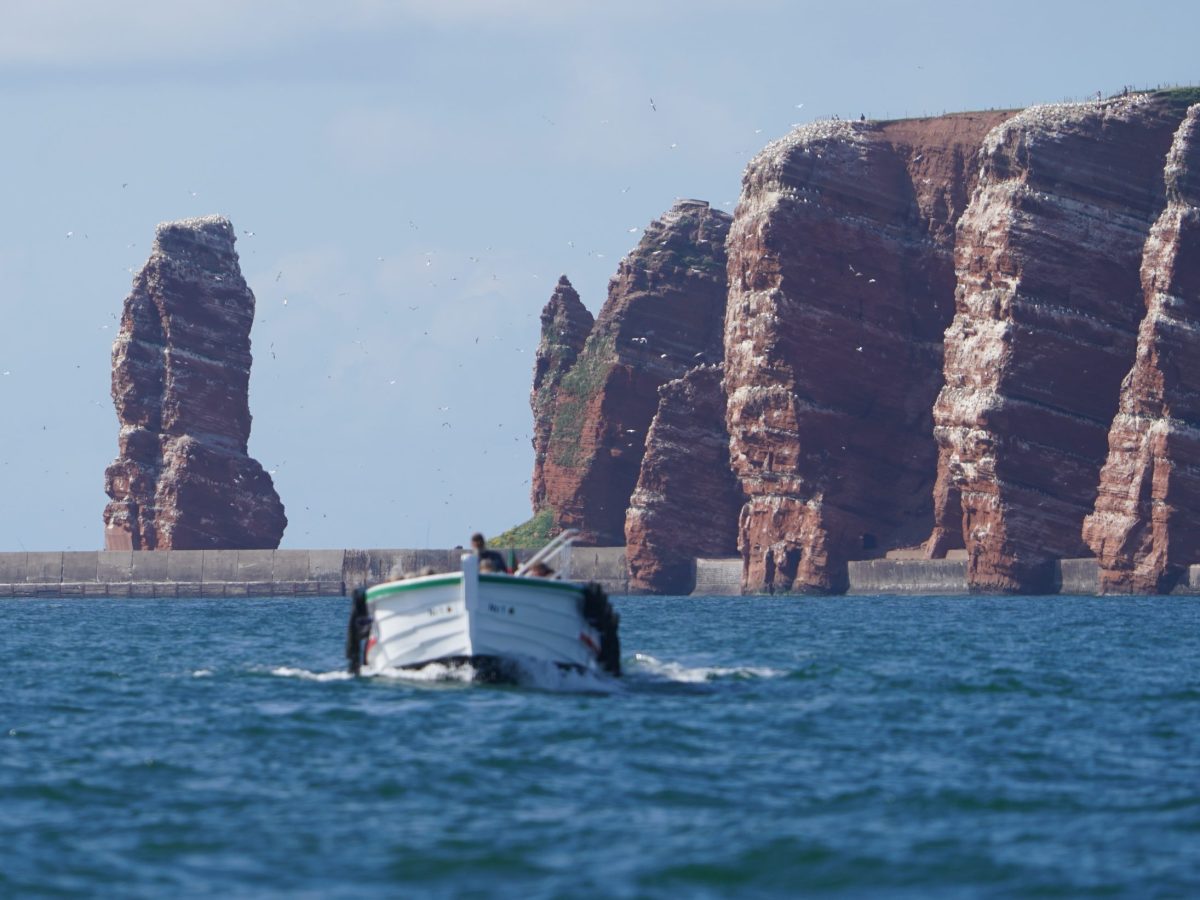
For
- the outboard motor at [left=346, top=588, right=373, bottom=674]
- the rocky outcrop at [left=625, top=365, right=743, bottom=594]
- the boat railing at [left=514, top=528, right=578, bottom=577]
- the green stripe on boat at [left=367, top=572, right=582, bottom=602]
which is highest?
the rocky outcrop at [left=625, top=365, right=743, bottom=594]

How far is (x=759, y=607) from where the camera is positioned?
9875 centimetres

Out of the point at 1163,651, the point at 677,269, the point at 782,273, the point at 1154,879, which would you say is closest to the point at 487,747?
the point at 1154,879

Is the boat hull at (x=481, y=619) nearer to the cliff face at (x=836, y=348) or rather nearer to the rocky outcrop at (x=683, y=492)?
the cliff face at (x=836, y=348)

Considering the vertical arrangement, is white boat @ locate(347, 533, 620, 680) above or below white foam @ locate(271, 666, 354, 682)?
above

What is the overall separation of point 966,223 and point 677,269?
118 ft

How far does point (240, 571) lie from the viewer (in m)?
139

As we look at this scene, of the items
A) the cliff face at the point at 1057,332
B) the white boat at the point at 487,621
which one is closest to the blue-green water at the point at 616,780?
the white boat at the point at 487,621

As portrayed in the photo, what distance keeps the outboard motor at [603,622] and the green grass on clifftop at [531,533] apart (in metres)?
109

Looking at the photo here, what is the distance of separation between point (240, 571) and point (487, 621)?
105 metres

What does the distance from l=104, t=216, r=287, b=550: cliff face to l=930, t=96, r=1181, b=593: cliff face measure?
56612 mm

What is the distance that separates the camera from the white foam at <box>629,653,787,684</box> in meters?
43.5

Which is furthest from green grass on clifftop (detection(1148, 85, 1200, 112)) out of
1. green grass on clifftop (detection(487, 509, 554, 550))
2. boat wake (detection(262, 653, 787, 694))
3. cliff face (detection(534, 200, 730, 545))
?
boat wake (detection(262, 653, 787, 694))

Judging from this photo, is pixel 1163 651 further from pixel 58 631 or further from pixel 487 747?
pixel 58 631

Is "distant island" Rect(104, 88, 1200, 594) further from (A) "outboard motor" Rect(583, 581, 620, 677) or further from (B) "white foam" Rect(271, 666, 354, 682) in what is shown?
(A) "outboard motor" Rect(583, 581, 620, 677)
